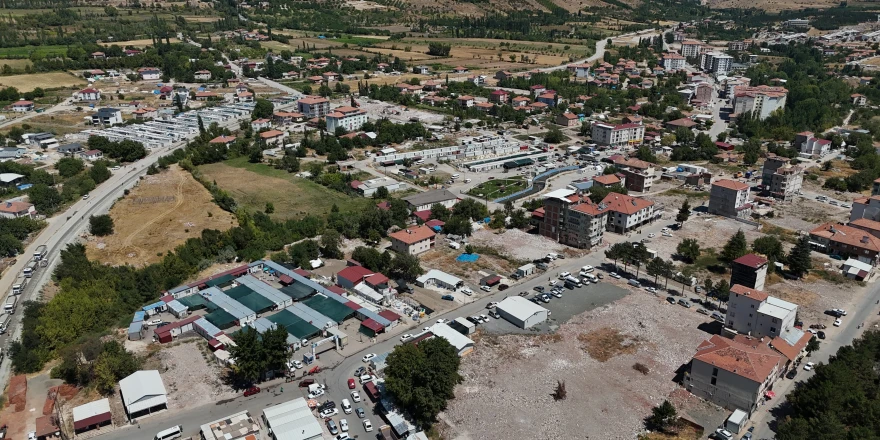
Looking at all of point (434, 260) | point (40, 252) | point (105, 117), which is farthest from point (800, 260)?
point (105, 117)

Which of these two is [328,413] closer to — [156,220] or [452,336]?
[452,336]

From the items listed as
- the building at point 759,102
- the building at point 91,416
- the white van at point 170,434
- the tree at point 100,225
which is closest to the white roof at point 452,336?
the white van at point 170,434

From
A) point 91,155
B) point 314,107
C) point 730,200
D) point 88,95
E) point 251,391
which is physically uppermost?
point 88,95

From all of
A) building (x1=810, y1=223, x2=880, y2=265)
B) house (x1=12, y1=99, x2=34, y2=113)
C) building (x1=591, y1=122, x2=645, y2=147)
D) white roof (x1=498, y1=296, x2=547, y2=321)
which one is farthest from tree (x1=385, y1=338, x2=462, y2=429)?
house (x1=12, y1=99, x2=34, y2=113)

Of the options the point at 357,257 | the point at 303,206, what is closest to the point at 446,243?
the point at 357,257

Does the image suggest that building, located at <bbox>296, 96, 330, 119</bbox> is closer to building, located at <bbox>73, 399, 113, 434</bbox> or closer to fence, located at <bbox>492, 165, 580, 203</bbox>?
fence, located at <bbox>492, 165, 580, 203</bbox>

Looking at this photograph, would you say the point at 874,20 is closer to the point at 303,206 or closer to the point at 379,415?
the point at 303,206
